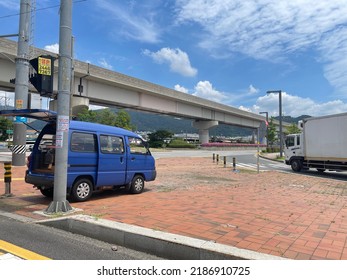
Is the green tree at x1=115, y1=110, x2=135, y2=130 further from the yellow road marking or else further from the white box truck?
the yellow road marking

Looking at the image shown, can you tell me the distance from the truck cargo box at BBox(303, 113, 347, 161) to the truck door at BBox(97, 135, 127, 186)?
14442 millimetres

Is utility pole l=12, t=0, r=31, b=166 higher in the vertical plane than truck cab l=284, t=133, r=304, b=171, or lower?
higher

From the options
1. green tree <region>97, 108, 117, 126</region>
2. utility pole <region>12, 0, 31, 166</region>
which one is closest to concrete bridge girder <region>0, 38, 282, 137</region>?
utility pole <region>12, 0, 31, 166</region>

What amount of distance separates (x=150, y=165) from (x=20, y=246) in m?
5.62

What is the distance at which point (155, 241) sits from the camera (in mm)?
4539

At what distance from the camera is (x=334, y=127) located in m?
18.7

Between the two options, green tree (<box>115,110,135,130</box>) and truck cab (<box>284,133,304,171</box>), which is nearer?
truck cab (<box>284,133,304,171</box>)

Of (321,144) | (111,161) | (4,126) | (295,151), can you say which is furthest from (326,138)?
(4,126)

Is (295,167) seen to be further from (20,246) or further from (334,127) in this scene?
(20,246)

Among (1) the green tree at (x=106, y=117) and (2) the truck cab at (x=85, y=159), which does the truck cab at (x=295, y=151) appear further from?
(1) the green tree at (x=106, y=117)

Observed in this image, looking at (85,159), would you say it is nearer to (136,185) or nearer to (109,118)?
(136,185)

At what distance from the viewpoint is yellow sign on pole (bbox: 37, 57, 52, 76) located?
6.43 metres

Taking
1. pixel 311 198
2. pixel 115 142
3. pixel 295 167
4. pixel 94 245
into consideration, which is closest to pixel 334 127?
pixel 295 167

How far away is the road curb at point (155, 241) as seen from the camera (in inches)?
161
